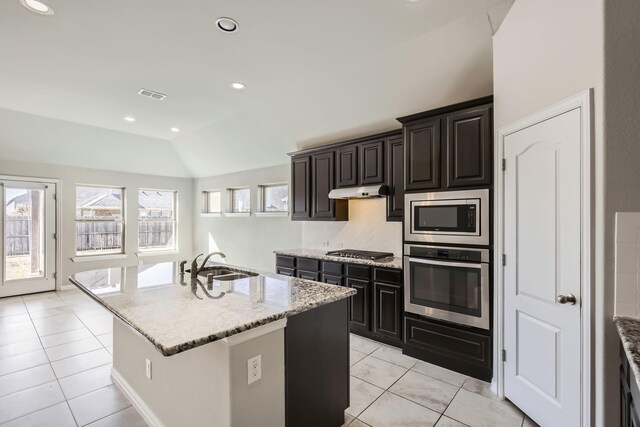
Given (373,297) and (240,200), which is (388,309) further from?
(240,200)

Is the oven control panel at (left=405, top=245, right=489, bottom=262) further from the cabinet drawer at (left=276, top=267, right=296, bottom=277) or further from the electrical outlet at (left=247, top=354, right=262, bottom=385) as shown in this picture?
the electrical outlet at (left=247, top=354, right=262, bottom=385)

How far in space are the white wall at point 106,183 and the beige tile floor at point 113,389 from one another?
2545 millimetres

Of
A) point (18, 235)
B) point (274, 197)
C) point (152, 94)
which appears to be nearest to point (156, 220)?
point (18, 235)

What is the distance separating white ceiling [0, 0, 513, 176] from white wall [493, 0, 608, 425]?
367 mm

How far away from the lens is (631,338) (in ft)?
4.28

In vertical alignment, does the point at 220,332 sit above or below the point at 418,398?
above

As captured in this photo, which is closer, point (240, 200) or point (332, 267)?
point (332, 267)

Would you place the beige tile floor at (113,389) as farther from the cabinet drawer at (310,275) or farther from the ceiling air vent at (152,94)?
the ceiling air vent at (152,94)

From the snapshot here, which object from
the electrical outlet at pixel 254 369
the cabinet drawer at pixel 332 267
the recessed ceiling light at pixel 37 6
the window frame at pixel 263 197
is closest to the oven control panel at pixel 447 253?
the cabinet drawer at pixel 332 267

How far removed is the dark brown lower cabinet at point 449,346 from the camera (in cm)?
269

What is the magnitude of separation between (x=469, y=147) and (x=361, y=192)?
135 centimetres

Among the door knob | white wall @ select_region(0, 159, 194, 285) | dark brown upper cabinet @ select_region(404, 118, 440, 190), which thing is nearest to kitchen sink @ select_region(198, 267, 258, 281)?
dark brown upper cabinet @ select_region(404, 118, 440, 190)

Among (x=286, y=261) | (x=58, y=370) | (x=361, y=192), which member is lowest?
(x=58, y=370)

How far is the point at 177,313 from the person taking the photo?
158 centimetres
